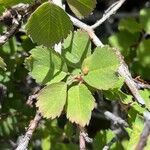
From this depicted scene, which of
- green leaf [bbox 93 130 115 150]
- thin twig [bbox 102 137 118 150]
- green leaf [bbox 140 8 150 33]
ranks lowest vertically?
green leaf [bbox 140 8 150 33]

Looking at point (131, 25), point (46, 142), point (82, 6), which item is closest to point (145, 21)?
point (131, 25)

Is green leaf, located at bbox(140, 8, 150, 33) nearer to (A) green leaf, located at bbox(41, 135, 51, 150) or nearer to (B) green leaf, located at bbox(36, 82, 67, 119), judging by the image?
(A) green leaf, located at bbox(41, 135, 51, 150)

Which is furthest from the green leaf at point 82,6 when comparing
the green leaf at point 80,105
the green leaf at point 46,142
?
the green leaf at point 46,142

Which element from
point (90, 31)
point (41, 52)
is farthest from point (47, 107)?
point (90, 31)

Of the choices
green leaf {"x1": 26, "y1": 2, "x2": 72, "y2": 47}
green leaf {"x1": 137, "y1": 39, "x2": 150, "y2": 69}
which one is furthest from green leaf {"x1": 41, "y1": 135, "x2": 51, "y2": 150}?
green leaf {"x1": 26, "y1": 2, "x2": 72, "y2": 47}

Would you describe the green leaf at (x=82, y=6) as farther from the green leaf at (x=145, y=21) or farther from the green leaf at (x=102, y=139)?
the green leaf at (x=145, y=21)
